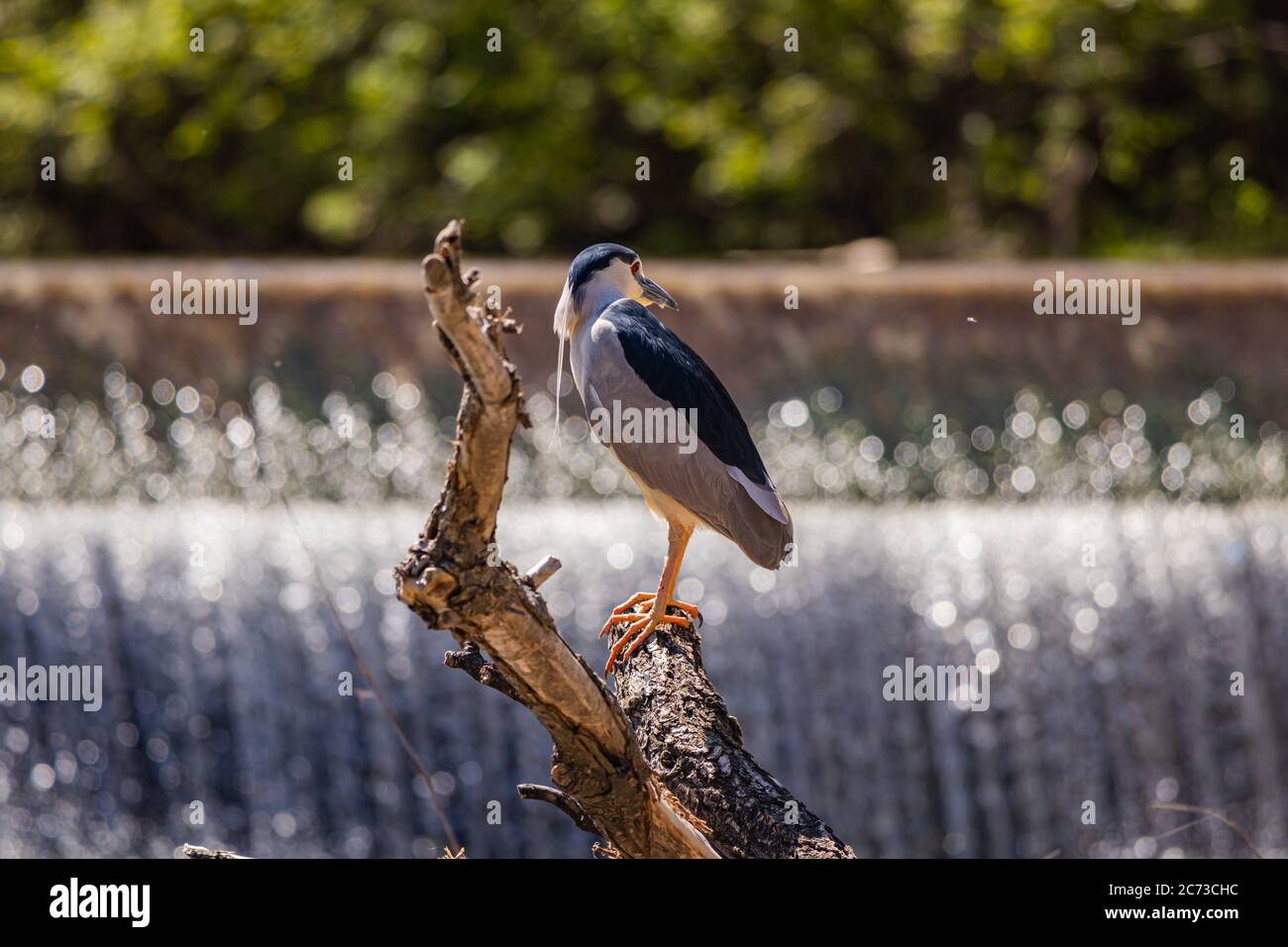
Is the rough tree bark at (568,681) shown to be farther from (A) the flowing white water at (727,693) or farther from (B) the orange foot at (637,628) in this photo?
(A) the flowing white water at (727,693)

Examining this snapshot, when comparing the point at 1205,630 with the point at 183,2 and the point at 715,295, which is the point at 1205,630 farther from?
→ the point at 183,2

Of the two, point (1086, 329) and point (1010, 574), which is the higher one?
point (1086, 329)

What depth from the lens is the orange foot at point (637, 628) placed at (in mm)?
2934

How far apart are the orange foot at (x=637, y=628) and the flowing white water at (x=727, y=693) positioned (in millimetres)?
2412

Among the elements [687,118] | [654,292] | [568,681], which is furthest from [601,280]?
[687,118]

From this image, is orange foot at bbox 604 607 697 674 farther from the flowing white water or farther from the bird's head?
the flowing white water

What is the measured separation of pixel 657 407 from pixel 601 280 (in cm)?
25

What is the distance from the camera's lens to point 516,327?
192 centimetres

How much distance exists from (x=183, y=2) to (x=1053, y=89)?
228 inches

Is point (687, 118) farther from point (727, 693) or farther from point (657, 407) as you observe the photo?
point (657, 407)

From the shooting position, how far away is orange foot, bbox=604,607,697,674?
2.93 metres

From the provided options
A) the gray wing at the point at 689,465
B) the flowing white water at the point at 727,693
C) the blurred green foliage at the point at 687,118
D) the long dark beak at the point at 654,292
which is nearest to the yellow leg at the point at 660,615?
the gray wing at the point at 689,465

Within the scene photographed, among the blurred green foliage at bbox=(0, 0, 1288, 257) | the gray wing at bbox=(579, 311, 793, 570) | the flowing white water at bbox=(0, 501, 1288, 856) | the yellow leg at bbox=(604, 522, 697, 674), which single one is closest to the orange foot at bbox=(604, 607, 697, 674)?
the yellow leg at bbox=(604, 522, 697, 674)
